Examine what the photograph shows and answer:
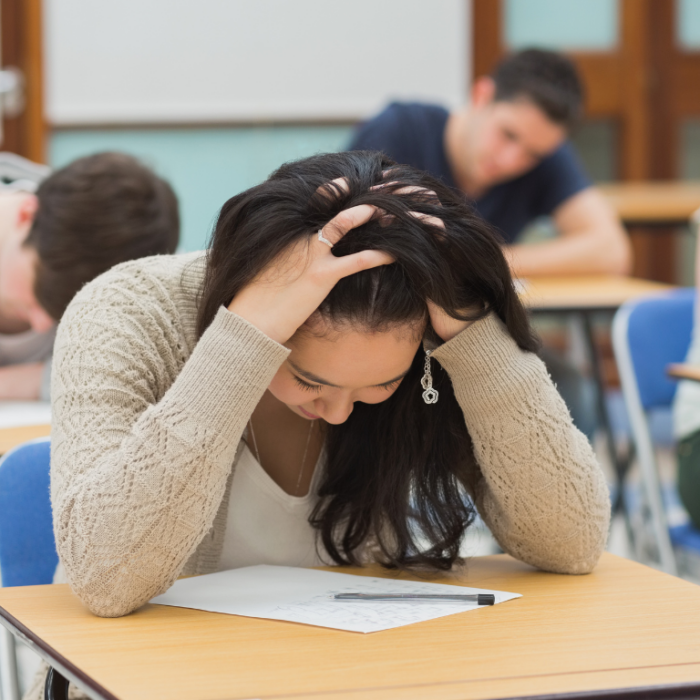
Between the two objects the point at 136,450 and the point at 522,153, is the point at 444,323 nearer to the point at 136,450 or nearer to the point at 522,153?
the point at 136,450

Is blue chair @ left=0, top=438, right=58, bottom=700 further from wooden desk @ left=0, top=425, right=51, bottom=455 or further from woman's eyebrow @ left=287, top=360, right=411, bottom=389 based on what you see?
woman's eyebrow @ left=287, top=360, right=411, bottom=389

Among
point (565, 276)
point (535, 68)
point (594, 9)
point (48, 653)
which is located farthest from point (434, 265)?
point (594, 9)

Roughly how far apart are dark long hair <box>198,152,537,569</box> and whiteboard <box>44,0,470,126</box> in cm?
363

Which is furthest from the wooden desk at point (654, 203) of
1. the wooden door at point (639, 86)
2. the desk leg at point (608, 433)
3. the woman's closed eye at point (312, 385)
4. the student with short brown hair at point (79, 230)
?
the woman's closed eye at point (312, 385)

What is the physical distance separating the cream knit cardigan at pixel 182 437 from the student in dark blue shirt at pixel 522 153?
188cm

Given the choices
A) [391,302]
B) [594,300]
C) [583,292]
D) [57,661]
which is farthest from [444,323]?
[583,292]

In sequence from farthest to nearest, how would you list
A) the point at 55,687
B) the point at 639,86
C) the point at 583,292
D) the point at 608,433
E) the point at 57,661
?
the point at 639,86
the point at 608,433
the point at 583,292
the point at 55,687
the point at 57,661

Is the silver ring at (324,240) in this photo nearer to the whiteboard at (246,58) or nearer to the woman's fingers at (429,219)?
the woman's fingers at (429,219)

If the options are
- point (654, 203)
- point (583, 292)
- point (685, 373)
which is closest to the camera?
point (685, 373)

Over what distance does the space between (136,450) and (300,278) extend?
231 mm

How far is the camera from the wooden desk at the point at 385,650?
33.8 inches

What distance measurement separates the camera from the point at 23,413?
6.66 ft

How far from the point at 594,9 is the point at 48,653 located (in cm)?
471

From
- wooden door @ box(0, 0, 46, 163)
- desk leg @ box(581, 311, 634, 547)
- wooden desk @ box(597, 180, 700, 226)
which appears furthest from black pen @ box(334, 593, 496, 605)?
wooden door @ box(0, 0, 46, 163)
